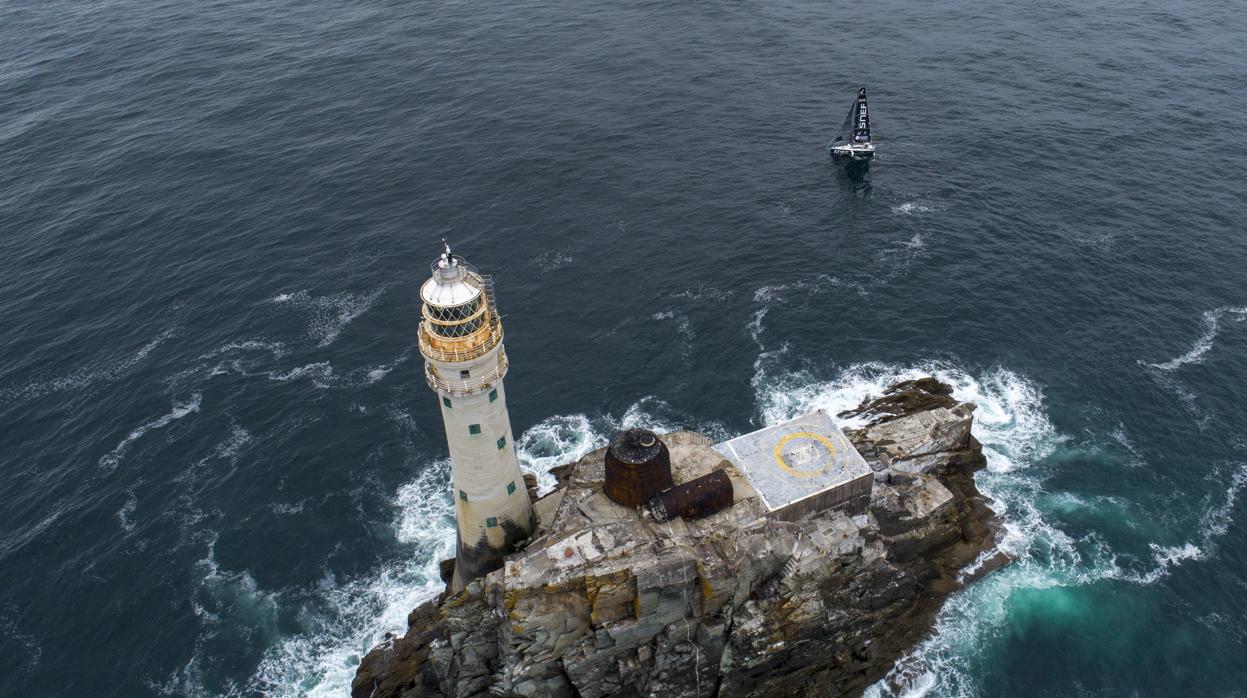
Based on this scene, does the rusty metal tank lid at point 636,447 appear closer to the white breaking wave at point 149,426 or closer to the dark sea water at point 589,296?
the dark sea water at point 589,296

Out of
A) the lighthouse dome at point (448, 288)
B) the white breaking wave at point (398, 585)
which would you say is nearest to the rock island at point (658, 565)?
the lighthouse dome at point (448, 288)

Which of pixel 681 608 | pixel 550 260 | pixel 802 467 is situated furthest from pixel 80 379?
pixel 802 467

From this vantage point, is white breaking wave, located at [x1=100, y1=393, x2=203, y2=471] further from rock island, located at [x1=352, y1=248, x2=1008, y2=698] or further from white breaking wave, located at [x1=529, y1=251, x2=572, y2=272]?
white breaking wave, located at [x1=529, y1=251, x2=572, y2=272]

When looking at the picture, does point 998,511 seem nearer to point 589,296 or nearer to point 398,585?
point 589,296

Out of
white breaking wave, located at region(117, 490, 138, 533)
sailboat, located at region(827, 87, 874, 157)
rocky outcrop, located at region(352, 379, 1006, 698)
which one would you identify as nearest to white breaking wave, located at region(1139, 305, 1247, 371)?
rocky outcrop, located at region(352, 379, 1006, 698)

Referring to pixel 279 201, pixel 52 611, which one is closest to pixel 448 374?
pixel 52 611
